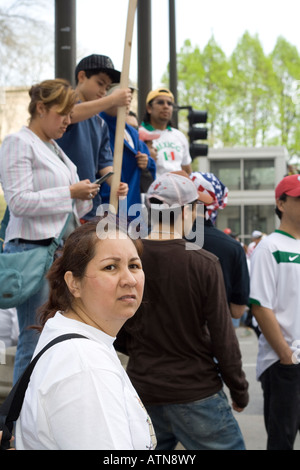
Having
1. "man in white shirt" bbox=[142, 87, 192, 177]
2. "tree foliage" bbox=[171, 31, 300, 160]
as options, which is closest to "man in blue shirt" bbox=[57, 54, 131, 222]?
"man in white shirt" bbox=[142, 87, 192, 177]

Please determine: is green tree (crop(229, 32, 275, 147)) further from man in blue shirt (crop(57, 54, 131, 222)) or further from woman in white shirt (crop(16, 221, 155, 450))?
woman in white shirt (crop(16, 221, 155, 450))

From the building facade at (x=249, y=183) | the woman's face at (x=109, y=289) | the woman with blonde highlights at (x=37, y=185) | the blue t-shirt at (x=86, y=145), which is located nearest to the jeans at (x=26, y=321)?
the woman with blonde highlights at (x=37, y=185)

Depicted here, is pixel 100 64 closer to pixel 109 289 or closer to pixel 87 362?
pixel 109 289

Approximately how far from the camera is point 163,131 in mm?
6473

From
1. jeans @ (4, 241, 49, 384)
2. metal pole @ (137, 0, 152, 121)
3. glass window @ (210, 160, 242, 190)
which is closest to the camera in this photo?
jeans @ (4, 241, 49, 384)

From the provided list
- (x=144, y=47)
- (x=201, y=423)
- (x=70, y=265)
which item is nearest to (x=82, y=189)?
(x=201, y=423)

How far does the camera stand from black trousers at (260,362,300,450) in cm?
387

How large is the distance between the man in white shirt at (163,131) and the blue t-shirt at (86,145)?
191 centimetres

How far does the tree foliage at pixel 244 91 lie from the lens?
35.2 metres

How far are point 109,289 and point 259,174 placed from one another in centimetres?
2767

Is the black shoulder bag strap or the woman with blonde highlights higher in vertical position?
the woman with blonde highlights

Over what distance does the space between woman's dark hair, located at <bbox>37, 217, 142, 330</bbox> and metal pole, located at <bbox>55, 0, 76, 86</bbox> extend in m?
3.65

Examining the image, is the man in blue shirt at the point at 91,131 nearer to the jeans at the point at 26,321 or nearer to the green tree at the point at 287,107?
the jeans at the point at 26,321

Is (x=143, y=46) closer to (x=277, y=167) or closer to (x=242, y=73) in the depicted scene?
(x=277, y=167)
